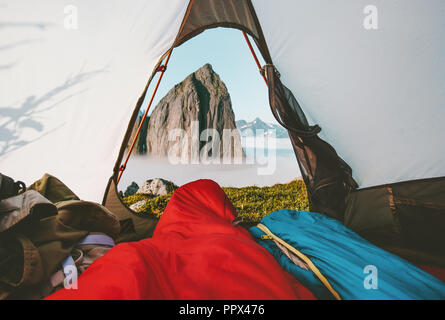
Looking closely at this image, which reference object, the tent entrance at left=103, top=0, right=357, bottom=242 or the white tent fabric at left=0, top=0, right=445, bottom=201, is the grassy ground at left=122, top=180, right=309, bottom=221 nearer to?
the tent entrance at left=103, top=0, right=357, bottom=242

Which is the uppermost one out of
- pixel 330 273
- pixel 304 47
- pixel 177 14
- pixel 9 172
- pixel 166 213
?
pixel 177 14

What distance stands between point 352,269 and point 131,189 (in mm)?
6264

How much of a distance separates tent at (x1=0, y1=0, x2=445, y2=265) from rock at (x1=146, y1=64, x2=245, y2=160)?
10.8 meters

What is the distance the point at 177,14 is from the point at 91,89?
0.71 m

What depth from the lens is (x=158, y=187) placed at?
5250 mm

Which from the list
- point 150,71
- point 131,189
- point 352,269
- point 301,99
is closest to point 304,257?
point 352,269

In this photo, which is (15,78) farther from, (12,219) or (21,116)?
(12,219)

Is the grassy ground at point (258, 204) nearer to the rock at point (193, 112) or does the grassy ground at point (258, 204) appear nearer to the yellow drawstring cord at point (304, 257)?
the yellow drawstring cord at point (304, 257)

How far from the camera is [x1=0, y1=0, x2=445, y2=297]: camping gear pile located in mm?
1116

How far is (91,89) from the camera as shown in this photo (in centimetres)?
129

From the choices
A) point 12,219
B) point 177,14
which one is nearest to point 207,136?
point 177,14

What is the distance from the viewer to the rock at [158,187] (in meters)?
5.13

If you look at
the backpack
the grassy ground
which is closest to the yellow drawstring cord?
the backpack

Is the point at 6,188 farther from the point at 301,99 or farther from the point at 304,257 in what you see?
the point at 301,99
